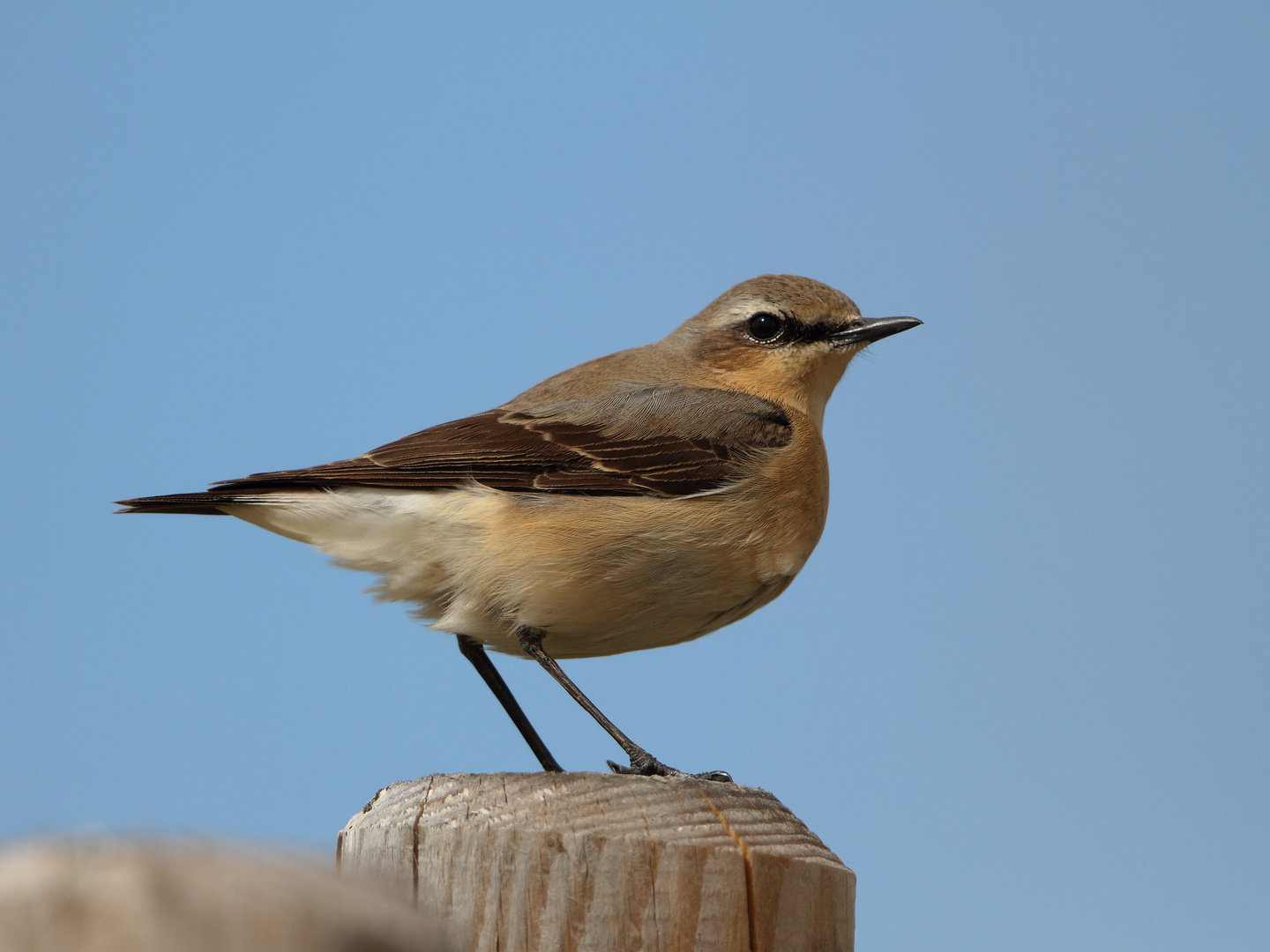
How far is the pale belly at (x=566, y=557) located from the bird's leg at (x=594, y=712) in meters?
0.07

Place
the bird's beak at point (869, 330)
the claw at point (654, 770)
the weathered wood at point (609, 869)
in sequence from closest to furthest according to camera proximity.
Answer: the weathered wood at point (609, 869) → the claw at point (654, 770) → the bird's beak at point (869, 330)

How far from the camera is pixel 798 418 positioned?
6.68 metres

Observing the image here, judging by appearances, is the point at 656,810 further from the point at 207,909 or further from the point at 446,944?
the point at 207,909

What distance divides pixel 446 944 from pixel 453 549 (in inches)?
171

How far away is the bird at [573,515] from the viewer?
5.45 metres

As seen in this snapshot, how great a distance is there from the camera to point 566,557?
17.7ft

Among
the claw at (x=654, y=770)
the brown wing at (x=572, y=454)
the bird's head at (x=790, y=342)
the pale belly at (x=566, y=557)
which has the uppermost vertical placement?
the bird's head at (x=790, y=342)

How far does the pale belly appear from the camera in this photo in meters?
5.42

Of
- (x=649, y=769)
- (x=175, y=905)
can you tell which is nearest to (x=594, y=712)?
(x=649, y=769)

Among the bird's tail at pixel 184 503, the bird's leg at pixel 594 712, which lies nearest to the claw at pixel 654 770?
the bird's leg at pixel 594 712

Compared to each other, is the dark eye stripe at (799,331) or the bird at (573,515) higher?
the dark eye stripe at (799,331)

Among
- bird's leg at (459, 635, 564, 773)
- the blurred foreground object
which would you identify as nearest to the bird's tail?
bird's leg at (459, 635, 564, 773)

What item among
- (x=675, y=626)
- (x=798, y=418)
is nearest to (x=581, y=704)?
(x=675, y=626)

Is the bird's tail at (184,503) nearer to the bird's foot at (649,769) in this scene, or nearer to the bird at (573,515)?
the bird at (573,515)
